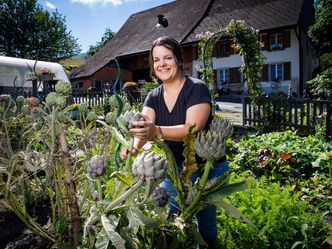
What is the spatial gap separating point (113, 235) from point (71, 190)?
422 millimetres

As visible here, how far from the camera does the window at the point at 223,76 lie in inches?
970

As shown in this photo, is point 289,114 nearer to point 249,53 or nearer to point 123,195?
point 249,53

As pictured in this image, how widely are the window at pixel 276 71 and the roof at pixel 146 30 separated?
6949 millimetres

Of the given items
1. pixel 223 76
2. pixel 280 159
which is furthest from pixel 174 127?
pixel 223 76

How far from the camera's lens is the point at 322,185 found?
3559 millimetres

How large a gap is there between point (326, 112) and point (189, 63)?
19.0 metres

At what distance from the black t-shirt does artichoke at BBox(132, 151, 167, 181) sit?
692 mm

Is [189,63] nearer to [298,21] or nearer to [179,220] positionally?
[298,21]

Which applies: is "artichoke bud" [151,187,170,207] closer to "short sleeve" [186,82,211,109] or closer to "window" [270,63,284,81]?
"short sleeve" [186,82,211,109]

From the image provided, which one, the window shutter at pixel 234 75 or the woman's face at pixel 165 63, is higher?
the window shutter at pixel 234 75

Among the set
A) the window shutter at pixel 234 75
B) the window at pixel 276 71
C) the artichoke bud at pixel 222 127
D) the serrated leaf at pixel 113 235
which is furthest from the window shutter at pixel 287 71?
the serrated leaf at pixel 113 235

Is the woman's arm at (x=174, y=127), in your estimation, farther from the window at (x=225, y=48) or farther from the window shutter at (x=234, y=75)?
the window at (x=225, y=48)

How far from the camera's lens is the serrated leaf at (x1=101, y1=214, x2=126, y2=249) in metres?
1.13

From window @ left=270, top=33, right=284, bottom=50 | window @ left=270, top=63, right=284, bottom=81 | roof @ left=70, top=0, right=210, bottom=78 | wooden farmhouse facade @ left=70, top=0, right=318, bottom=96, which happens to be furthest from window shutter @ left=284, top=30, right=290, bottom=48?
roof @ left=70, top=0, right=210, bottom=78
